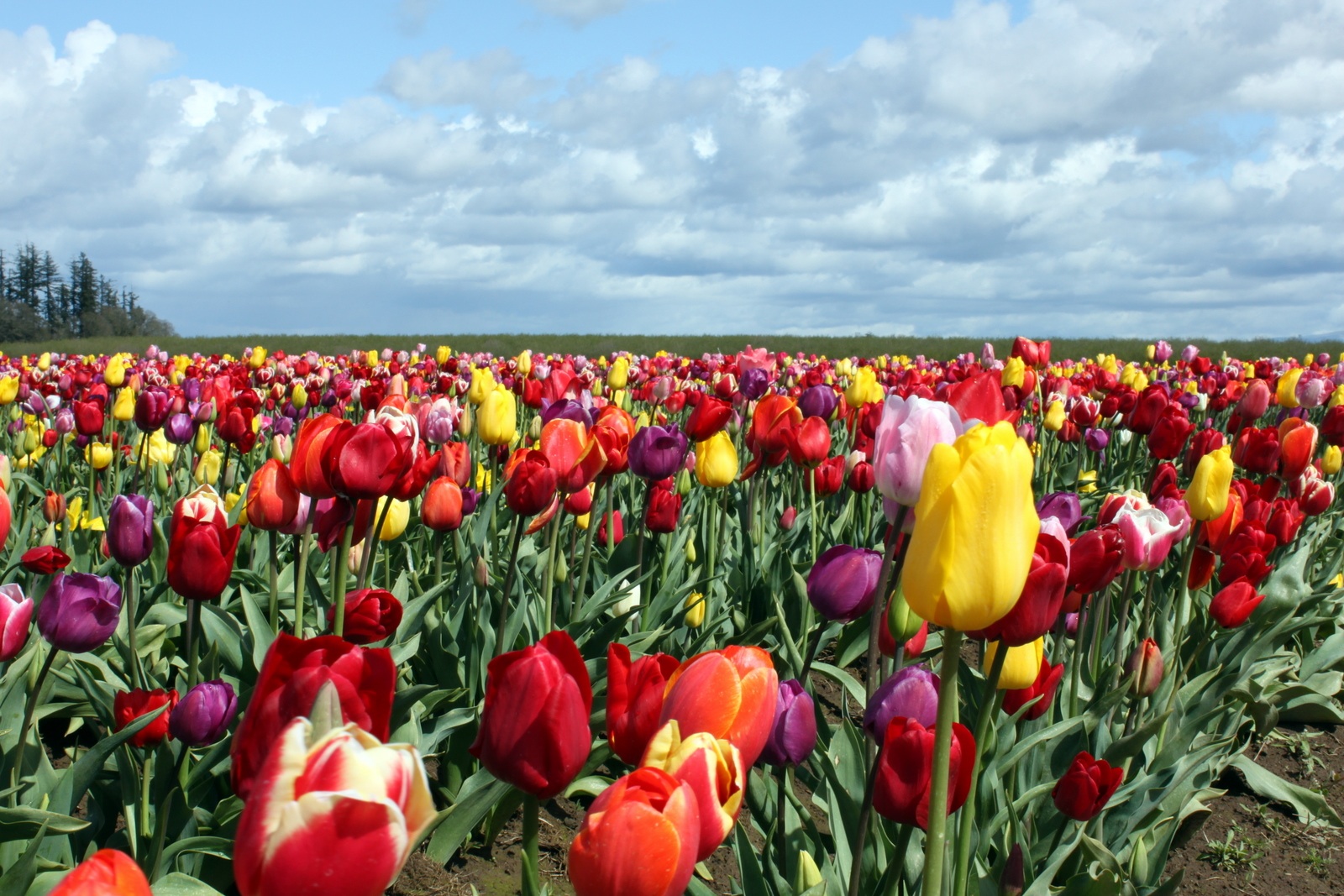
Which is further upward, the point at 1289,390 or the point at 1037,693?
the point at 1289,390

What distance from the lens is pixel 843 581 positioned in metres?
1.97

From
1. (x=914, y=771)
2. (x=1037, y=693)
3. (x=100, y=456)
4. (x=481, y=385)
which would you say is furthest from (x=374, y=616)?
(x=100, y=456)

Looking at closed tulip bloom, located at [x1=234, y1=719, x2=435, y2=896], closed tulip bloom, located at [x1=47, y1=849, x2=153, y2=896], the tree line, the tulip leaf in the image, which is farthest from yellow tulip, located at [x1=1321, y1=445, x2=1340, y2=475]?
the tree line

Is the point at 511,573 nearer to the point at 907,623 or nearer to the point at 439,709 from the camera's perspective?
the point at 439,709

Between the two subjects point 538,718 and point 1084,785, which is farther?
point 1084,785

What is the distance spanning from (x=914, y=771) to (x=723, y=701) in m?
0.45

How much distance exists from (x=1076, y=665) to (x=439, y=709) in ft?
5.99

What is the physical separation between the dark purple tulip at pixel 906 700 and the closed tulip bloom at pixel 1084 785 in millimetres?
476

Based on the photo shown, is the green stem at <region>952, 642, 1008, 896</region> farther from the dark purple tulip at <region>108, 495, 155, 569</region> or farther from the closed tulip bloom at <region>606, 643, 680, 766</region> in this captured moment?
the dark purple tulip at <region>108, 495, 155, 569</region>

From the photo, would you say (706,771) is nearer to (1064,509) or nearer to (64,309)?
(1064,509)

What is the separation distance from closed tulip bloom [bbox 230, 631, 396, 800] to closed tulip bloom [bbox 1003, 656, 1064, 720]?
4.66 ft

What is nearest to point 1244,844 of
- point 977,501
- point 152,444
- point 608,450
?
point 608,450

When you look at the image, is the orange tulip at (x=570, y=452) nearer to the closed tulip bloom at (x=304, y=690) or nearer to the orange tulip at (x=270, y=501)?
the orange tulip at (x=270, y=501)

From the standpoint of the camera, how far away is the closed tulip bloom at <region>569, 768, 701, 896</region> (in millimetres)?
873
